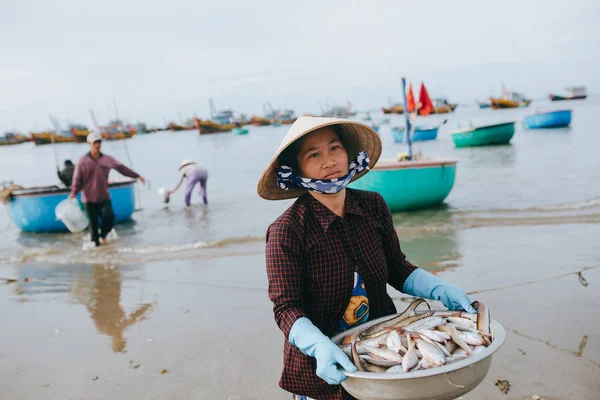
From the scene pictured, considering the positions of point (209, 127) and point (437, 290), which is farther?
point (209, 127)

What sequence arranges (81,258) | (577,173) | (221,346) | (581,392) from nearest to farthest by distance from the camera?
1. (581,392)
2. (221,346)
3. (81,258)
4. (577,173)

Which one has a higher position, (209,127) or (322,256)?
(209,127)

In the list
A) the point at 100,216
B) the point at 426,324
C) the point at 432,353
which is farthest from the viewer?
the point at 100,216

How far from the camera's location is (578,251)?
20.7 feet

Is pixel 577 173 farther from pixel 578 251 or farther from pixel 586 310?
pixel 586 310

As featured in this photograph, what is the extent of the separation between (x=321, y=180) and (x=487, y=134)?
2714 centimetres

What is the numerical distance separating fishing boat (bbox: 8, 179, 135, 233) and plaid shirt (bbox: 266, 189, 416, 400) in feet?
32.8

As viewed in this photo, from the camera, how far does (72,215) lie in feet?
32.0

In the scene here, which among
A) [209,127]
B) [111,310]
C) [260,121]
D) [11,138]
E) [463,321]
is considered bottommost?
[111,310]

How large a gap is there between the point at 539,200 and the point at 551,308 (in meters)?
7.82

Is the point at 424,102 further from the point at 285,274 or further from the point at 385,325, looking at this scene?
the point at 285,274

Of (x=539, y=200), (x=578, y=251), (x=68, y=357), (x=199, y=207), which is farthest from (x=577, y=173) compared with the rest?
(x=68, y=357)

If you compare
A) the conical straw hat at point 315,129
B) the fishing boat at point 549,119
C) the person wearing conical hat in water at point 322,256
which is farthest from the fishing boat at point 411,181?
the fishing boat at point 549,119

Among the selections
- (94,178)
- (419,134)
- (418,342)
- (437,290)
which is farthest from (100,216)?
(419,134)
